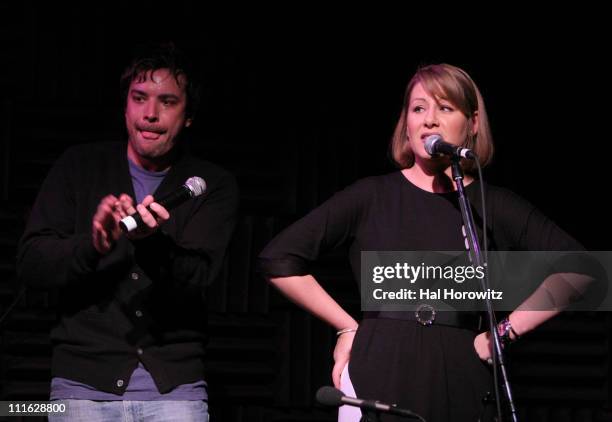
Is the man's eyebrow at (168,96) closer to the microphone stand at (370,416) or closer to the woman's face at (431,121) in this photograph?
the woman's face at (431,121)

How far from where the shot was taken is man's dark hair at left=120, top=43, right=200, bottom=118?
302 cm

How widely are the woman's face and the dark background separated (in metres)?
1.69

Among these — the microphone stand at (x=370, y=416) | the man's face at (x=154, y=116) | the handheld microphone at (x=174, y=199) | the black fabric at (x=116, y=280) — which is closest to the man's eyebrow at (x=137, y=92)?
the man's face at (x=154, y=116)

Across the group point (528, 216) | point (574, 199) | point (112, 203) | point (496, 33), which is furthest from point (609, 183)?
point (112, 203)

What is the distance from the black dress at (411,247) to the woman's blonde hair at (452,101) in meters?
0.13

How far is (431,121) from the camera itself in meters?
2.88

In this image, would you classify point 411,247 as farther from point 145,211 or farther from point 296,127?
point 296,127

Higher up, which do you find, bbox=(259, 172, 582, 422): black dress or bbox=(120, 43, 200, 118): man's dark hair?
bbox=(120, 43, 200, 118): man's dark hair

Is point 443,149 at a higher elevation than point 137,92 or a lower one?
lower

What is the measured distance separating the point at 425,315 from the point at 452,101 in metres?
0.73

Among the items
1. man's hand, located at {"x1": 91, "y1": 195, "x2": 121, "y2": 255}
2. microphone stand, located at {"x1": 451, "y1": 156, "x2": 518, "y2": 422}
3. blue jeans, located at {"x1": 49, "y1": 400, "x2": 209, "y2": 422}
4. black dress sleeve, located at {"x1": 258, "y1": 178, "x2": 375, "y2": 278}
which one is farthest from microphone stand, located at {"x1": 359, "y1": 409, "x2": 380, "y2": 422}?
man's hand, located at {"x1": 91, "y1": 195, "x2": 121, "y2": 255}

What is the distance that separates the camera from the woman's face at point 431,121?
2.89 meters

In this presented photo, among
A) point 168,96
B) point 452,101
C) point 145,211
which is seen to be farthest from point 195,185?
point 452,101

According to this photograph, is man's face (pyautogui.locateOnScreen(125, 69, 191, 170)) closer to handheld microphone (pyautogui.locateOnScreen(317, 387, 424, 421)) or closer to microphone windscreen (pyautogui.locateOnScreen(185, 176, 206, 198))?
microphone windscreen (pyautogui.locateOnScreen(185, 176, 206, 198))
